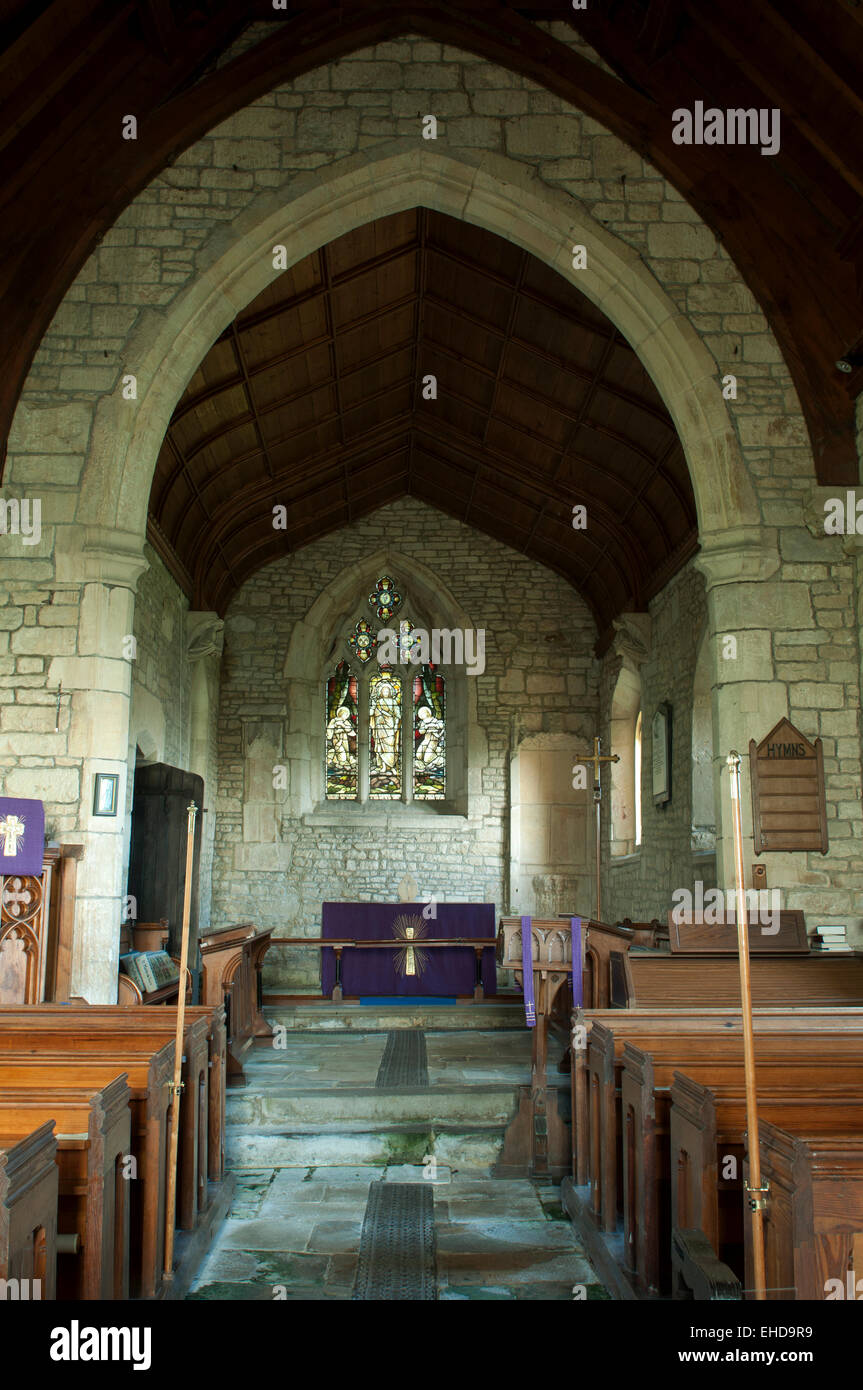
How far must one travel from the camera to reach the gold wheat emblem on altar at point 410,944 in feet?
31.3

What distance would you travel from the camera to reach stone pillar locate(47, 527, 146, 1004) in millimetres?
5770

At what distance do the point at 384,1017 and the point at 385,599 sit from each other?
5049 mm

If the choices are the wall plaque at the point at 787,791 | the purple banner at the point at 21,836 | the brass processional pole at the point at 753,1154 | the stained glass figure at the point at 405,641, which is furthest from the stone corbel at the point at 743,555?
the stained glass figure at the point at 405,641

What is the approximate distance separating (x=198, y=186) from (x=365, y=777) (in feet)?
21.9

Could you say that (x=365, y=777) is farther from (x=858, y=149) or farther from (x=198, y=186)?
(x=858, y=149)

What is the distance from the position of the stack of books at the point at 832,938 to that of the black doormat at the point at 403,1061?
2.24 m

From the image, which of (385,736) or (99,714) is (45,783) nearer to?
(99,714)

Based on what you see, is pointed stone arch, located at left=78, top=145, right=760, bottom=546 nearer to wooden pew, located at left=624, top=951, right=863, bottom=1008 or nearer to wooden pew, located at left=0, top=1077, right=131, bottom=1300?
wooden pew, located at left=624, top=951, right=863, bottom=1008

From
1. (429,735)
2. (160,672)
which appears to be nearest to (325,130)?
(160,672)

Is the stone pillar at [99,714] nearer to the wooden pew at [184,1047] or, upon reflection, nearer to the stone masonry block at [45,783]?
the stone masonry block at [45,783]

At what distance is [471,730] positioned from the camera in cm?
1155

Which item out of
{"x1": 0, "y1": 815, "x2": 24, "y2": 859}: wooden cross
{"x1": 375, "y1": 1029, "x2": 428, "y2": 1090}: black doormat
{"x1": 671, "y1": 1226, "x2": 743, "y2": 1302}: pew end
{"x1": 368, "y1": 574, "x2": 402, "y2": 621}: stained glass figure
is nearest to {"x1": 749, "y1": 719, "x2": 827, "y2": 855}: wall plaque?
{"x1": 375, "y1": 1029, "x2": 428, "y2": 1090}: black doormat
